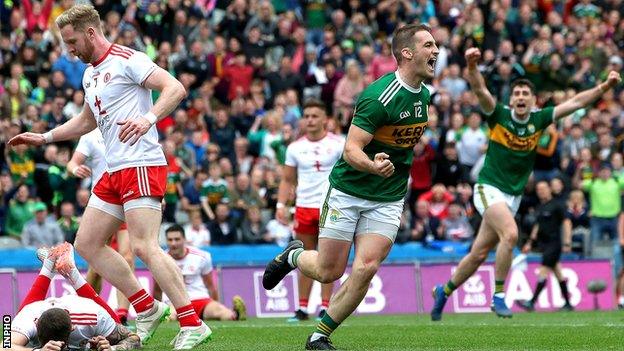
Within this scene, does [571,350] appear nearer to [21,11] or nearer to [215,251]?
[215,251]

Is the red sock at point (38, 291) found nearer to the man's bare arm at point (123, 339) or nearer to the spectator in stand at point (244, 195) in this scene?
the man's bare arm at point (123, 339)

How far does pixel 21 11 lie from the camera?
27.2 metres

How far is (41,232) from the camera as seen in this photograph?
859 inches

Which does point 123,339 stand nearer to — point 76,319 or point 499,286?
point 76,319

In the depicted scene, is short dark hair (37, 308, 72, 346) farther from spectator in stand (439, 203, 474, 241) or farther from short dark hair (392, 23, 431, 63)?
spectator in stand (439, 203, 474, 241)

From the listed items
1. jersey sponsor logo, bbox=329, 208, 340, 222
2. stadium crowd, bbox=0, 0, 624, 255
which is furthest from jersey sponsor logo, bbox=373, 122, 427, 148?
stadium crowd, bbox=0, 0, 624, 255

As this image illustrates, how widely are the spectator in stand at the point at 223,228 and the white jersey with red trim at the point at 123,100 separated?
Result: 1185cm

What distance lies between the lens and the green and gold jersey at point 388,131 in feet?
35.7

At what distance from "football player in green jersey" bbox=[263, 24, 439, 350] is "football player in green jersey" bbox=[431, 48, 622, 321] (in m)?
4.37

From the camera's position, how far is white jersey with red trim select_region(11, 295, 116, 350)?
1072 cm

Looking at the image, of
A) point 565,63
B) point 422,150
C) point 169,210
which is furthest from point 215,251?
point 565,63

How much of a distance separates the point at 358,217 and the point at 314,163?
5624mm

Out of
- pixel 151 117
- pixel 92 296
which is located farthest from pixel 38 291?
pixel 151 117

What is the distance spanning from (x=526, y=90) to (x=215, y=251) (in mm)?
7215
